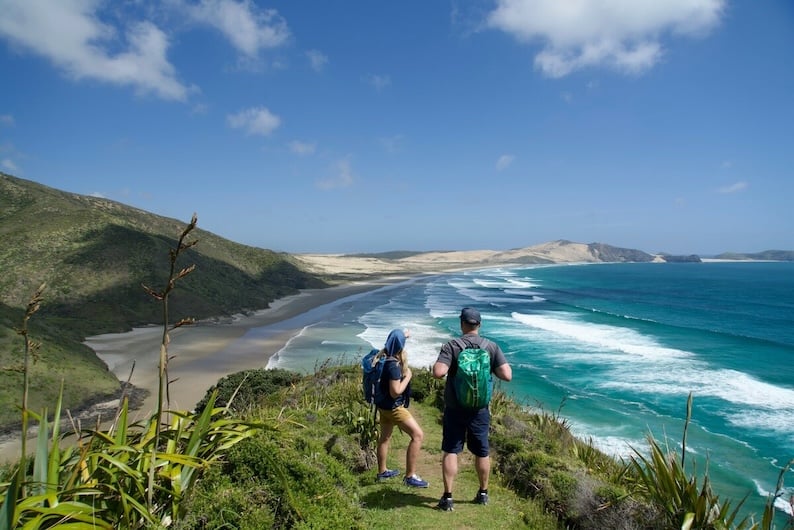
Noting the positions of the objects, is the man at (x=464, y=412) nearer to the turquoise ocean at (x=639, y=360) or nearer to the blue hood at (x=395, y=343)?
the blue hood at (x=395, y=343)

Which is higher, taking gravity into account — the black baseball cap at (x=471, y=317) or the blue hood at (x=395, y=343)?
the black baseball cap at (x=471, y=317)

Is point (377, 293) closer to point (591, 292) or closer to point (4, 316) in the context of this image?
point (591, 292)

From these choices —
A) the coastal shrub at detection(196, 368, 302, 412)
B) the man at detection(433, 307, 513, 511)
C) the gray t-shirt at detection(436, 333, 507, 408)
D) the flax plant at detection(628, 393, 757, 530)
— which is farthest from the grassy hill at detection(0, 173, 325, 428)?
the flax plant at detection(628, 393, 757, 530)

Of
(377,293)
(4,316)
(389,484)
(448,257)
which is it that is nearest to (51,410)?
(4,316)

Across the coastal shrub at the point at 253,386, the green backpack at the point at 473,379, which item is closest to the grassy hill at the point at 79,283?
the coastal shrub at the point at 253,386

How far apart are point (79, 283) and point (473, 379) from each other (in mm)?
38934

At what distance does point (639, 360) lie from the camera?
74.4 feet

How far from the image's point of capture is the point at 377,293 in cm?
5891

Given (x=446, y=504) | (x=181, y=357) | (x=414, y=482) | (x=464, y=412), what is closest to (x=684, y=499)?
(x=464, y=412)

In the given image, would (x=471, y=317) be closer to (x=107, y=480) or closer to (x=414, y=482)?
(x=414, y=482)

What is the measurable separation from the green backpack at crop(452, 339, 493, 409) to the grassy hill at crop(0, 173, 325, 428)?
655 inches

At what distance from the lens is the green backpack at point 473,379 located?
4223 mm

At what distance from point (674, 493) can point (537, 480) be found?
1851 mm

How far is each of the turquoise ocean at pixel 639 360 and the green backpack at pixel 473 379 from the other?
8.21 feet
